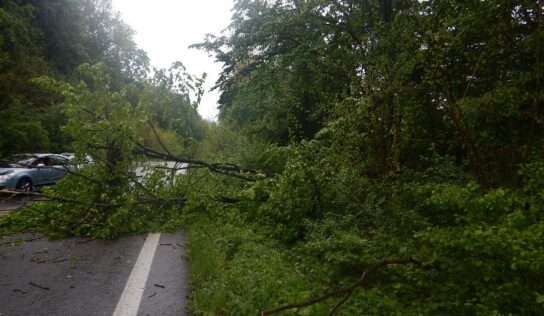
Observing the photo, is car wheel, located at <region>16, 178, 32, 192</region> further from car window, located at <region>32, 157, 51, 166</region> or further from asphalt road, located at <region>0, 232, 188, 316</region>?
asphalt road, located at <region>0, 232, 188, 316</region>

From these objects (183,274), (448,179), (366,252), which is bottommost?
(183,274)

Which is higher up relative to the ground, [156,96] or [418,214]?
[156,96]

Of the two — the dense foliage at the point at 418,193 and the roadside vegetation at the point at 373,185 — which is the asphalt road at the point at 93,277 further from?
the dense foliage at the point at 418,193

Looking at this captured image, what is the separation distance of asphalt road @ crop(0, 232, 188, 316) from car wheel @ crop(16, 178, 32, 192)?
6092 mm

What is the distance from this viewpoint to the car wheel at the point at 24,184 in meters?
12.6

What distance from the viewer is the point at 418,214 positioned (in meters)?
5.79

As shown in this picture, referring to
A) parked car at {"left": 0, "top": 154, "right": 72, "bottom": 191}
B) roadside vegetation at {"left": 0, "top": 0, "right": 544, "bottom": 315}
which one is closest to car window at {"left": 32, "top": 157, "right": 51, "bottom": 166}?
parked car at {"left": 0, "top": 154, "right": 72, "bottom": 191}

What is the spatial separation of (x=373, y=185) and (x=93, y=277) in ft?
15.9

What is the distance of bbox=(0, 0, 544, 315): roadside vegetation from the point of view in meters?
4.05

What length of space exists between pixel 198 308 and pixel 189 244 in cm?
255

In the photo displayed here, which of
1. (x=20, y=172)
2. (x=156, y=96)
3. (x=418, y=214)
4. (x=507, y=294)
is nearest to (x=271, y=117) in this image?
(x=156, y=96)

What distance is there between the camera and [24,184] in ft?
42.3

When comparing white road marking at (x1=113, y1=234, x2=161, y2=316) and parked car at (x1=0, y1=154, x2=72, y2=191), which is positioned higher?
parked car at (x1=0, y1=154, x2=72, y2=191)

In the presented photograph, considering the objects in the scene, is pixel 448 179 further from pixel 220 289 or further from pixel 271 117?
pixel 271 117
